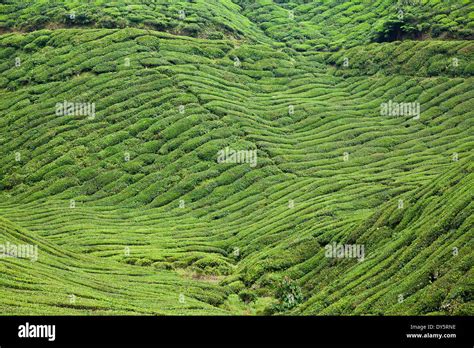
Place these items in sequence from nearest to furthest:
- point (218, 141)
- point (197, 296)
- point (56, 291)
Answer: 1. point (56, 291)
2. point (197, 296)
3. point (218, 141)

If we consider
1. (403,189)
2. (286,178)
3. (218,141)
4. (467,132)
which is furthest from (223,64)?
(403,189)

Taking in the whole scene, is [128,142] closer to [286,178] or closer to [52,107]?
[52,107]

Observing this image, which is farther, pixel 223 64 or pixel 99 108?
pixel 223 64

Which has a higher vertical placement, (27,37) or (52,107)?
(27,37)

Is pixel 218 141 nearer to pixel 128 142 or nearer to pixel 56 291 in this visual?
pixel 128 142
